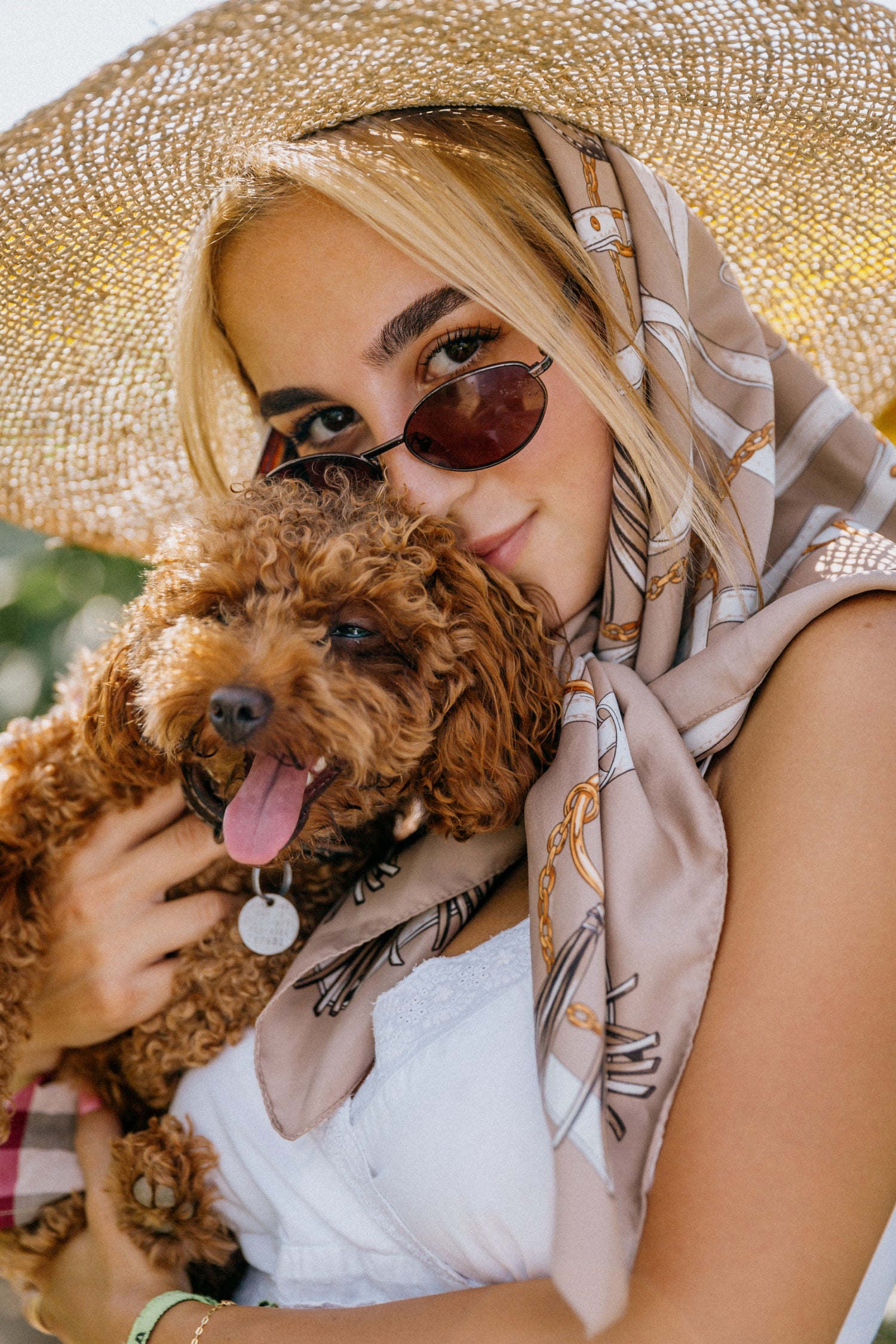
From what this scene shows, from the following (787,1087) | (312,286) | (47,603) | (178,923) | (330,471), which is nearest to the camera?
(787,1087)

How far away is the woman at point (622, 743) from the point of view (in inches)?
40.1

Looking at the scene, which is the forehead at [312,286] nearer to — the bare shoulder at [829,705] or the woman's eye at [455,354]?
the woman's eye at [455,354]

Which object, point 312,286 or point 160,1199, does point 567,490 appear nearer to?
point 312,286

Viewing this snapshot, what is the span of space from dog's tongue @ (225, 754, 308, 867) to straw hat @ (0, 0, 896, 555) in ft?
3.48

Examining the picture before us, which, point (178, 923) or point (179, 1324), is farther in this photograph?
point (178, 923)

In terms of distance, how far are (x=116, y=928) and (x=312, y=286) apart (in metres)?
1.25

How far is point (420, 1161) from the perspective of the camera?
1.27 meters

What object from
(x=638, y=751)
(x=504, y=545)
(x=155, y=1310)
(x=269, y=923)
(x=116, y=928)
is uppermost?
(x=504, y=545)

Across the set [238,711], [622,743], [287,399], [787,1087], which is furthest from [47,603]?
[787,1087]

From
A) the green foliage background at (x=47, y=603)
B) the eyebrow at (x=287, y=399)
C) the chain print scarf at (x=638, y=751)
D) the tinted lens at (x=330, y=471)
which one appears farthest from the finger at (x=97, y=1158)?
the green foliage background at (x=47, y=603)

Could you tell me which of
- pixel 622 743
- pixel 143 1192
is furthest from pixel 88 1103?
pixel 622 743

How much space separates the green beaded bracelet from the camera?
4.66 ft

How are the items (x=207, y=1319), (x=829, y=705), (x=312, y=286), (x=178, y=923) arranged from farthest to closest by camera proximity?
1. (x=178, y=923)
2. (x=312, y=286)
3. (x=207, y=1319)
4. (x=829, y=705)

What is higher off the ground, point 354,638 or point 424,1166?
point 354,638
